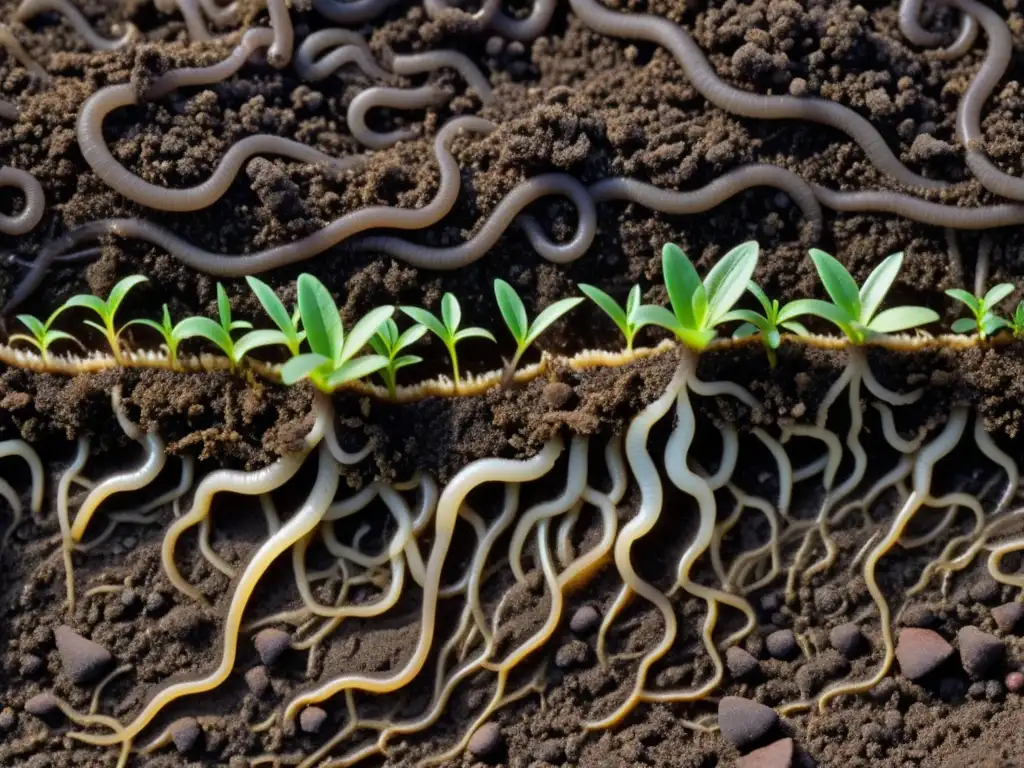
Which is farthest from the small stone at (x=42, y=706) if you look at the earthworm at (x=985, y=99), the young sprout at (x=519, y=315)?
the earthworm at (x=985, y=99)

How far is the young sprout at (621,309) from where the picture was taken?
2965 millimetres

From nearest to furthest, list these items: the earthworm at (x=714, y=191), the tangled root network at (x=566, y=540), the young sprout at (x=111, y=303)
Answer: the tangled root network at (x=566, y=540) < the young sprout at (x=111, y=303) < the earthworm at (x=714, y=191)

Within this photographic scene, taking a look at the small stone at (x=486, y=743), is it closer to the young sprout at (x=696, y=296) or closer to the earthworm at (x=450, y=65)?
the young sprout at (x=696, y=296)

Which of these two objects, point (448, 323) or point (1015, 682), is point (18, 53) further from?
point (1015, 682)

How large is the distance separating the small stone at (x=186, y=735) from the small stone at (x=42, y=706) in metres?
0.38

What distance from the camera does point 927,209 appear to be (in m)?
3.14

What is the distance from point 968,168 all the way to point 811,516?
1.25m

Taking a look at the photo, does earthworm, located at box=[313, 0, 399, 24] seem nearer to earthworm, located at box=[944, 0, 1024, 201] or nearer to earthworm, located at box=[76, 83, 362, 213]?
earthworm, located at box=[76, 83, 362, 213]

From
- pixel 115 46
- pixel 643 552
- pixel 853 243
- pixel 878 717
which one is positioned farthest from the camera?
pixel 115 46

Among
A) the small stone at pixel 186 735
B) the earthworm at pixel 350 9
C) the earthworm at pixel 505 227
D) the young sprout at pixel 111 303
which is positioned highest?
the earthworm at pixel 350 9

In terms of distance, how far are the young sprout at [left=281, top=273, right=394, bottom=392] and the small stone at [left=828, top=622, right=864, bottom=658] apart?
1.56 m

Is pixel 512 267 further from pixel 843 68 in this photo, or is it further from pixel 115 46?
pixel 115 46

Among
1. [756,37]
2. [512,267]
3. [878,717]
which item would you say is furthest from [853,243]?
[878,717]

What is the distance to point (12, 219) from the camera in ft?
10.7
